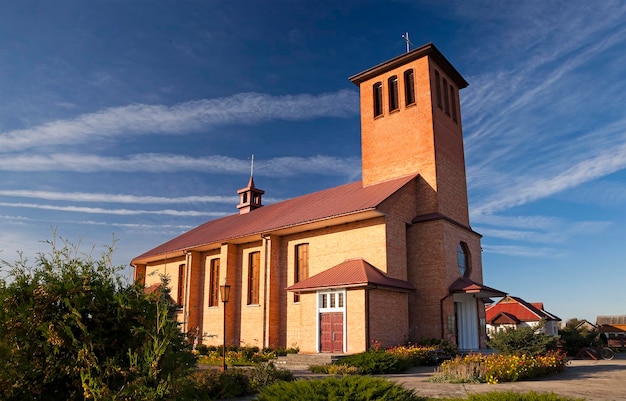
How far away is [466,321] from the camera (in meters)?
23.4

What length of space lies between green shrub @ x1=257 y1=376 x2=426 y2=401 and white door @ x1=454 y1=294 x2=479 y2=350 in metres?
17.7

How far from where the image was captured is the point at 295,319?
24047mm

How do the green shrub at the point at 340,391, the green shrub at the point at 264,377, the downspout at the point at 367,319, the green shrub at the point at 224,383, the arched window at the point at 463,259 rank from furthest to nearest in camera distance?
1. the arched window at the point at 463,259
2. the downspout at the point at 367,319
3. the green shrub at the point at 264,377
4. the green shrub at the point at 224,383
5. the green shrub at the point at 340,391

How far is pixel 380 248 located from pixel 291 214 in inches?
291

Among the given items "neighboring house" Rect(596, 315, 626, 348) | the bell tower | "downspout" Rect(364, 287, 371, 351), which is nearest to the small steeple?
the bell tower

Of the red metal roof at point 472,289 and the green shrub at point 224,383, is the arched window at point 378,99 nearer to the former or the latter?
the red metal roof at point 472,289

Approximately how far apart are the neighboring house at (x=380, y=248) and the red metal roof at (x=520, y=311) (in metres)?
20.4

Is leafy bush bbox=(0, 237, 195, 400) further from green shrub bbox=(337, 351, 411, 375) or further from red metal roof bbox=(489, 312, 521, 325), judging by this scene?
red metal roof bbox=(489, 312, 521, 325)

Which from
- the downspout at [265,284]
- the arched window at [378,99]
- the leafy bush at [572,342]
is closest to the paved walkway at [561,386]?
the leafy bush at [572,342]

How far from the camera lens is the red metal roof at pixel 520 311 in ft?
136

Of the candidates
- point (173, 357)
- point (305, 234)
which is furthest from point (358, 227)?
point (173, 357)

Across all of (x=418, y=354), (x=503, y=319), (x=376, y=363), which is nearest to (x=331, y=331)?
(x=418, y=354)

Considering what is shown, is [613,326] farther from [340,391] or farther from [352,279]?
[340,391]

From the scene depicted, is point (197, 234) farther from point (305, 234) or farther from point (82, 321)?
point (82, 321)
